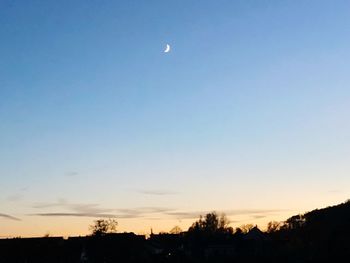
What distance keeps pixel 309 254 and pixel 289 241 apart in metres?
34.3

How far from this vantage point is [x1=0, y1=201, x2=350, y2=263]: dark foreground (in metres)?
65.2

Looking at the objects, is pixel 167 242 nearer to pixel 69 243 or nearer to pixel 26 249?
pixel 69 243

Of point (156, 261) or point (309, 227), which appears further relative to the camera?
point (309, 227)

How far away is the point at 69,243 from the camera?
285 ft

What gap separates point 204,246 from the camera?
106688mm

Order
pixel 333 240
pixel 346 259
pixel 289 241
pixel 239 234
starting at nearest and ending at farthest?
pixel 346 259 < pixel 333 240 < pixel 289 241 < pixel 239 234

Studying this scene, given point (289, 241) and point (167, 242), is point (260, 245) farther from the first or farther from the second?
point (167, 242)

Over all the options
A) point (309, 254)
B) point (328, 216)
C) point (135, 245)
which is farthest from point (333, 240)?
point (328, 216)

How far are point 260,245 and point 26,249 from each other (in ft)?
153

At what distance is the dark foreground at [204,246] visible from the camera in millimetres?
65250

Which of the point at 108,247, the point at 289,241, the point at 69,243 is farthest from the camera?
the point at 289,241

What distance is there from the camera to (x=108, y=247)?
264 feet

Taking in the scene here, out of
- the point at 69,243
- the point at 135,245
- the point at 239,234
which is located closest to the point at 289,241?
the point at 239,234

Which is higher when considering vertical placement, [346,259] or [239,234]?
[239,234]
